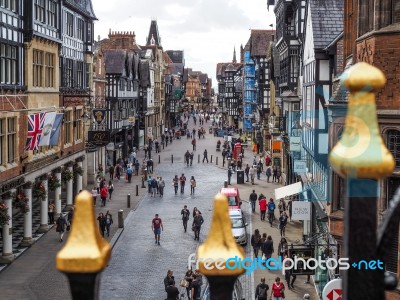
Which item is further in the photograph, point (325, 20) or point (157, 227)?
point (157, 227)

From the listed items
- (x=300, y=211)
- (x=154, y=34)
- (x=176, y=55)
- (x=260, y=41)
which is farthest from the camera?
(x=176, y=55)

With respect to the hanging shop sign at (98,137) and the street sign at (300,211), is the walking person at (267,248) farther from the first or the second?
the hanging shop sign at (98,137)

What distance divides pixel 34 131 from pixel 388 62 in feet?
51.0

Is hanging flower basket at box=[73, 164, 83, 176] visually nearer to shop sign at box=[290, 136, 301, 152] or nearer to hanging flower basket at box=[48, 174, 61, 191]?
hanging flower basket at box=[48, 174, 61, 191]

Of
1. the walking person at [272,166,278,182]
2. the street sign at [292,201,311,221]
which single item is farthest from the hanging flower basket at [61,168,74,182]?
the walking person at [272,166,278,182]

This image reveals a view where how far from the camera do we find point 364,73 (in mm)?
2369

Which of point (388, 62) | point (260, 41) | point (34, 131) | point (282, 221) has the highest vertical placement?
point (260, 41)

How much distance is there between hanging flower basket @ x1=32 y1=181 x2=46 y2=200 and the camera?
28859 millimetres

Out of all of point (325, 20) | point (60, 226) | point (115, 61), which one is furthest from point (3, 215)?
point (115, 61)

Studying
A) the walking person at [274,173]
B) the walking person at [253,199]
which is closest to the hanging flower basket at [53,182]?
the walking person at [253,199]

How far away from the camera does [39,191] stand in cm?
2888

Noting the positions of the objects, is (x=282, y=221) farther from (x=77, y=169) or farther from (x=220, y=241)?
(x=220, y=241)

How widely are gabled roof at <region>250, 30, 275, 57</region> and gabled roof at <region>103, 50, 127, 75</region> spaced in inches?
666

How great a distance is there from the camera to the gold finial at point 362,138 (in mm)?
2332
